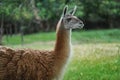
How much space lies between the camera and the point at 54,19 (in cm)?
3356

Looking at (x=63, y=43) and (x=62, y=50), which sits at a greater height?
(x=63, y=43)

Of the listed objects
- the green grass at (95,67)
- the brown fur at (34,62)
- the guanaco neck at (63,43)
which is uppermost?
the guanaco neck at (63,43)

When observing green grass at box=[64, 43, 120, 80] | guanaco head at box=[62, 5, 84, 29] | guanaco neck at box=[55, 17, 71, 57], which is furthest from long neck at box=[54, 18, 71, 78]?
green grass at box=[64, 43, 120, 80]

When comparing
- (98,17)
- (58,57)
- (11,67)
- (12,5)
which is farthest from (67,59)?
(98,17)

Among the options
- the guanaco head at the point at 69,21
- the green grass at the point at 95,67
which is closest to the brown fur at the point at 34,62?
the guanaco head at the point at 69,21

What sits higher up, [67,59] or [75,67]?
[67,59]

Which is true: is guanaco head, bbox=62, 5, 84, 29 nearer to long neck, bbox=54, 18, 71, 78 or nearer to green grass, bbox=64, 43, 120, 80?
long neck, bbox=54, 18, 71, 78

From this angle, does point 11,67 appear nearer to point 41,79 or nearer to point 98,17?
point 41,79

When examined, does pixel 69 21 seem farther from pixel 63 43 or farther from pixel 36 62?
pixel 36 62

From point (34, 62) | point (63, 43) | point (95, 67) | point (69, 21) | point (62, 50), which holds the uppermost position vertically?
point (69, 21)

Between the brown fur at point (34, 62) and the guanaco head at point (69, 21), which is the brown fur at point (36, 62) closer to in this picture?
the brown fur at point (34, 62)

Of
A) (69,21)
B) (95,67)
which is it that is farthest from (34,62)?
(95,67)

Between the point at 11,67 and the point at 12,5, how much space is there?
240 inches

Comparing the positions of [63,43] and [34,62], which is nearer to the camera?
[34,62]
